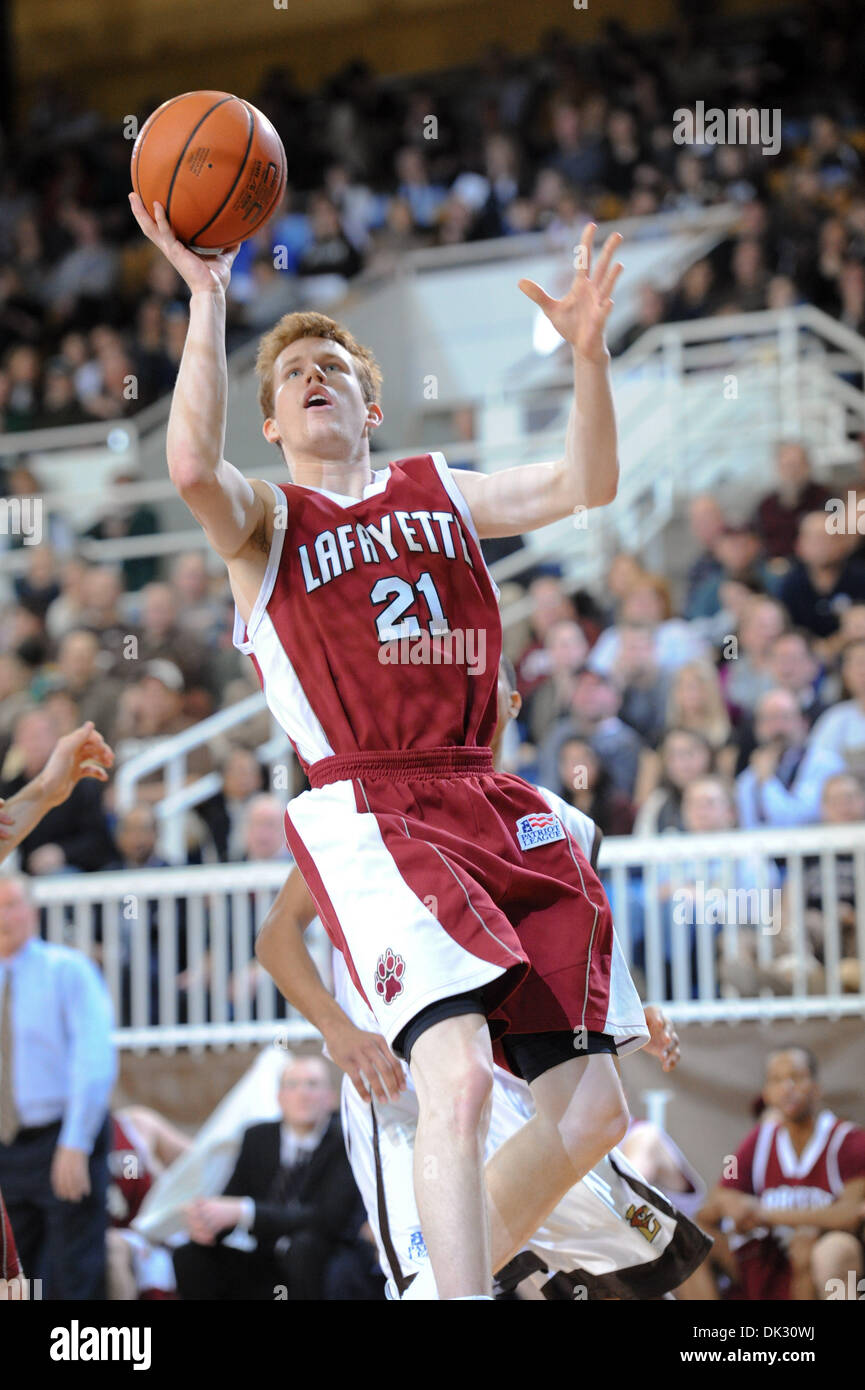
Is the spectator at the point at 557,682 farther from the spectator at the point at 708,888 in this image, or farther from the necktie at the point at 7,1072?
the necktie at the point at 7,1072

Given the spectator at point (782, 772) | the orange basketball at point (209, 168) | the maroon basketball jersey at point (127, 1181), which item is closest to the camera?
the orange basketball at point (209, 168)

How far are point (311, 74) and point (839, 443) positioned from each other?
7.66m

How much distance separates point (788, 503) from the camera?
29.7 ft

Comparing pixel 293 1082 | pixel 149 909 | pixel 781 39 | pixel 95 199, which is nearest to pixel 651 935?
pixel 293 1082

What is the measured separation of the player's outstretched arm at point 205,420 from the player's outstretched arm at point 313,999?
1041 millimetres

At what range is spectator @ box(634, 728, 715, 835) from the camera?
777 centimetres

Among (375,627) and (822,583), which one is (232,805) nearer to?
(822,583)

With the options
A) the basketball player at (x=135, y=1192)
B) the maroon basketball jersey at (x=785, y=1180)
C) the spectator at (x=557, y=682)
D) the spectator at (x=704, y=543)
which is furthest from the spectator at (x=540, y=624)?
the maroon basketball jersey at (x=785, y=1180)

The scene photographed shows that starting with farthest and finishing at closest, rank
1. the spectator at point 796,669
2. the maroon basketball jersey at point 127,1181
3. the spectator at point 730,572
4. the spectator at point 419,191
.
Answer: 1. the spectator at point 419,191
2. the spectator at point 730,572
3. the spectator at point 796,669
4. the maroon basketball jersey at point 127,1181

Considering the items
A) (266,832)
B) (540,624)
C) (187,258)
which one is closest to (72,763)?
(187,258)

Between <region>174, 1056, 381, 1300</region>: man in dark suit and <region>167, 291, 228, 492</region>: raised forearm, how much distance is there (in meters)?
4.09

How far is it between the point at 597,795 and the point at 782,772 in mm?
869

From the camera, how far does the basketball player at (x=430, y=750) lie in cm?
315

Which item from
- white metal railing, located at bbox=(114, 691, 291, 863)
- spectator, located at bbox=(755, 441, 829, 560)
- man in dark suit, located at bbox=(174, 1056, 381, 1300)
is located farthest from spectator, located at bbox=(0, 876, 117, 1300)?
spectator, located at bbox=(755, 441, 829, 560)
